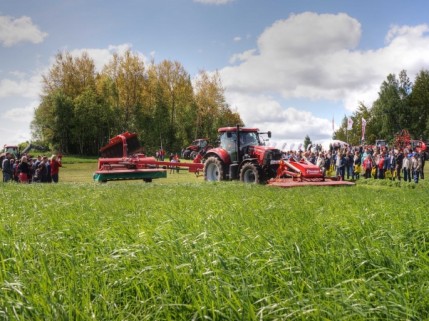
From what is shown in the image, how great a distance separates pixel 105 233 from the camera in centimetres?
493

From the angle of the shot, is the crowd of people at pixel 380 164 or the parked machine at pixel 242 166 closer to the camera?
the parked machine at pixel 242 166

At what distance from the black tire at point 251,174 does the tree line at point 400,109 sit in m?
47.6

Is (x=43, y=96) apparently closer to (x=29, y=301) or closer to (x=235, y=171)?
(x=235, y=171)

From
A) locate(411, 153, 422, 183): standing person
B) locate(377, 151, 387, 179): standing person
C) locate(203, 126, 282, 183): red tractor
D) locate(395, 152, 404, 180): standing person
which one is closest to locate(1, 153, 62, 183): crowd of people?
locate(203, 126, 282, 183): red tractor

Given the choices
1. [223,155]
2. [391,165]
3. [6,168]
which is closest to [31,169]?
[6,168]

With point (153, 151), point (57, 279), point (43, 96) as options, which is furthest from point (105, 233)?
point (43, 96)

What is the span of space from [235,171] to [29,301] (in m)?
15.2

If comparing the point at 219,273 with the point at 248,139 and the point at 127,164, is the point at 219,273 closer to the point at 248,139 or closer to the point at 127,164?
the point at 248,139

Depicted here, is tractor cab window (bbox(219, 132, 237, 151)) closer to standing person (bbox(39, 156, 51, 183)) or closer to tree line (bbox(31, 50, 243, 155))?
standing person (bbox(39, 156, 51, 183))

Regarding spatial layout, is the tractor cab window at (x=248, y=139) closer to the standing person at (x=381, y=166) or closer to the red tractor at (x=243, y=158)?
the red tractor at (x=243, y=158)

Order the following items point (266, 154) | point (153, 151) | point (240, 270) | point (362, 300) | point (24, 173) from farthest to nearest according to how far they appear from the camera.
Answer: point (153, 151)
point (24, 173)
point (266, 154)
point (240, 270)
point (362, 300)

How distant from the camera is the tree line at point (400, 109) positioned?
62.1m

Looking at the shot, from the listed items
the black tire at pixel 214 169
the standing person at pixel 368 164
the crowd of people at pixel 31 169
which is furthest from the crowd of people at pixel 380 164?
the crowd of people at pixel 31 169

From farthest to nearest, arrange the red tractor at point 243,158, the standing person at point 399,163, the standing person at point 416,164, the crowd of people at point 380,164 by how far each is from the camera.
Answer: the standing person at point 399,163, the crowd of people at point 380,164, the standing person at point 416,164, the red tractor at point 243,158
